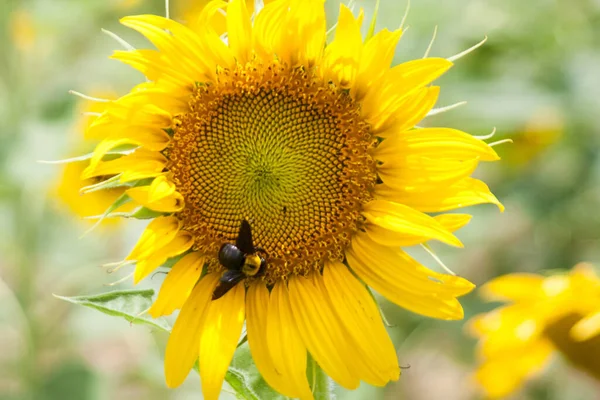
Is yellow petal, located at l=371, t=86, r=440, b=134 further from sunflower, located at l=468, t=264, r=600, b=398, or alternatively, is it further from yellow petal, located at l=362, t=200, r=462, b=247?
sunflower, located at l=468, t=264, r=600, b=398

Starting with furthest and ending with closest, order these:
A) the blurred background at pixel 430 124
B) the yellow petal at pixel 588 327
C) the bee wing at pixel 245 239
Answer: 1. the blurred background at pixel 430 124
2. the yellow petal at pixel 588 327
3. the bee wing at pixel 245 239

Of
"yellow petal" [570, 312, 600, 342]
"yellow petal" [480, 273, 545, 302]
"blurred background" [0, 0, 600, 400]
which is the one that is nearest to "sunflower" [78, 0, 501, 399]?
"yellow petal" [570, 312, 600, 342]

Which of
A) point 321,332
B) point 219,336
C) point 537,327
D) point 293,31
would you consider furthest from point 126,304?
point 537,327

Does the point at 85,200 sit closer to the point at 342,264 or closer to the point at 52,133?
the point at 52,133

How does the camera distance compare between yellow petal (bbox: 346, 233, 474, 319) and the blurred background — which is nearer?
yellow petal (bbox: 346, 233, 474, 319)

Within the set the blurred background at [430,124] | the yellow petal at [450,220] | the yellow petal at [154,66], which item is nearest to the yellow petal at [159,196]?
the yellow petal at [154,66]

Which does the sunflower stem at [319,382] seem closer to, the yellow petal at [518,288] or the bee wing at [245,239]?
the bee wing at [245,239]

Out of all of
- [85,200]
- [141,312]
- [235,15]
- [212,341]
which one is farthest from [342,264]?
[85,200]
